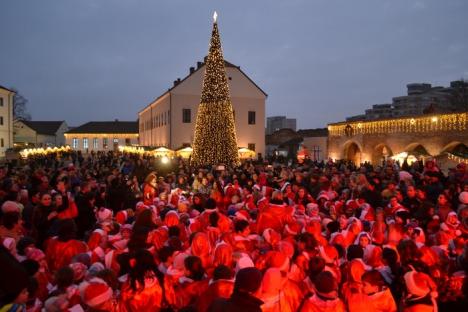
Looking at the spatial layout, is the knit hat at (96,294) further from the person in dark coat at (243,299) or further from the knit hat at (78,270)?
the person in dark coat at (243,299)

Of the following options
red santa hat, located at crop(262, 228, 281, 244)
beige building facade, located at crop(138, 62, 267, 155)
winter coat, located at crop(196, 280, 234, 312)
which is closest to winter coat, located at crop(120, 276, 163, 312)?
winter coat, located at crop(196, 280, 234, 312)

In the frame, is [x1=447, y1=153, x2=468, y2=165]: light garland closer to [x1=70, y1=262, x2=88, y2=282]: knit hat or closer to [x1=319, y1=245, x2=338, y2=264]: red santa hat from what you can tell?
[x1=319, y1=245, x2=338, y2=264]: red santa hat

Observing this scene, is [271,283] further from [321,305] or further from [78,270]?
[78,270]

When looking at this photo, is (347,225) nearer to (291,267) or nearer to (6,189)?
(291,267)

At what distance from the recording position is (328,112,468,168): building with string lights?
23109 mm

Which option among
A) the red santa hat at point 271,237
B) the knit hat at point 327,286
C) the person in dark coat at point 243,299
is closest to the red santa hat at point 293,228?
the red santa hat at point 271,237

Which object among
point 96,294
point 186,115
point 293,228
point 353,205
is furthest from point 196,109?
point 96,294

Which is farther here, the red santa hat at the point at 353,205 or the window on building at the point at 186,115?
the window on building at the point at 186,115

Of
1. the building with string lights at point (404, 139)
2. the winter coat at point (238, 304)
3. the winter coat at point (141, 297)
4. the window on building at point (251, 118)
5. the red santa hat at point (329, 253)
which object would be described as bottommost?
the winter coat at point (141, 297)

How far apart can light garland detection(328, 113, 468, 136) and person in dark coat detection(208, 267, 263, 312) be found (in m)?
22.8

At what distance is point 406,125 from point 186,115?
73.0 feet

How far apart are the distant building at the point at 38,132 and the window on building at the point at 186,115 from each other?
47059mm

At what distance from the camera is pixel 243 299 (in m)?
3.53

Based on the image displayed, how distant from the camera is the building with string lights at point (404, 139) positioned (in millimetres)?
23109
